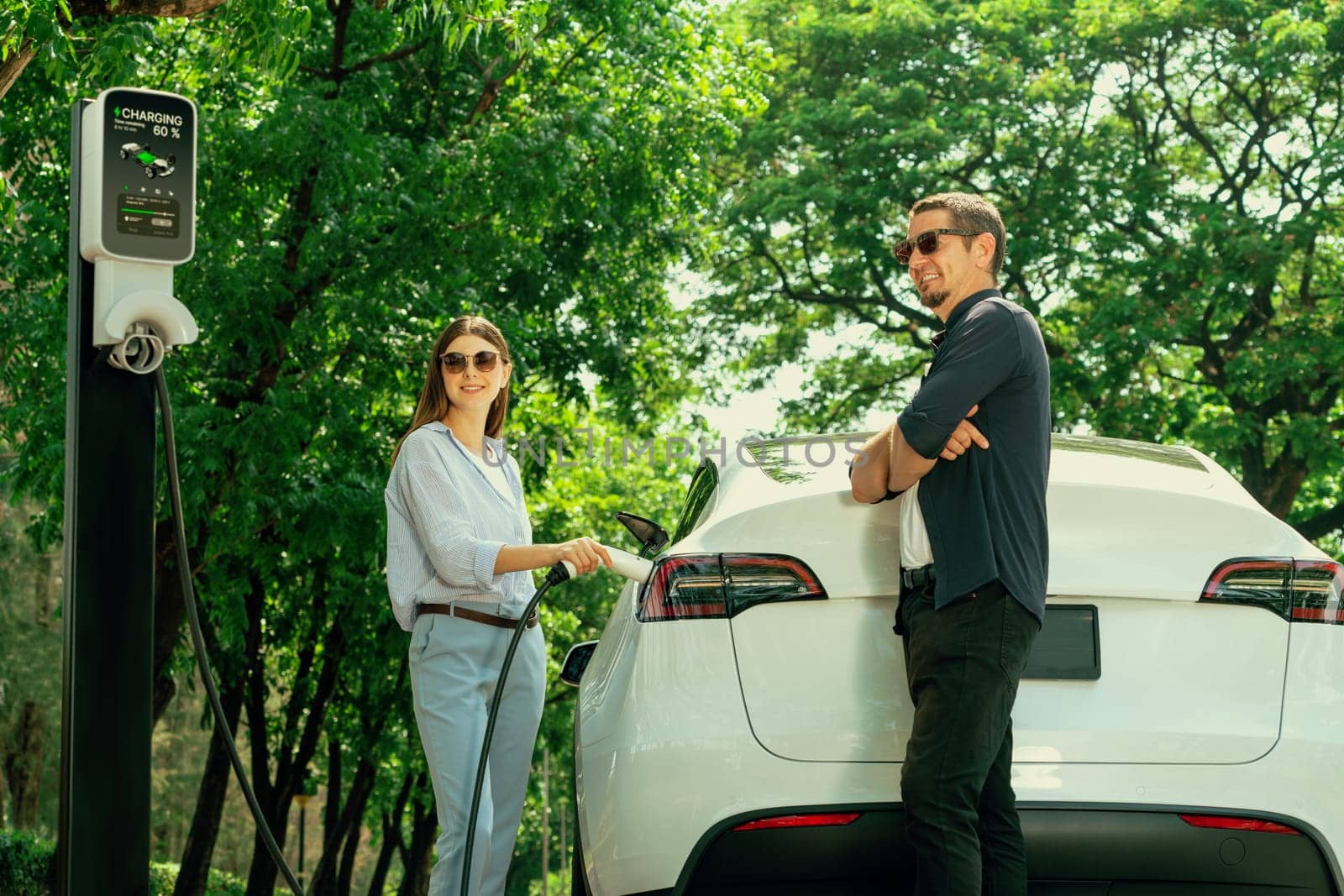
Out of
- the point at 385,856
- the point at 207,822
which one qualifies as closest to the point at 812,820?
the point at 207,822

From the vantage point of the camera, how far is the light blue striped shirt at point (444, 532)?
4203mm

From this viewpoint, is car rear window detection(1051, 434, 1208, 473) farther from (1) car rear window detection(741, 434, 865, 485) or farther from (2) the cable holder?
(2) the cable holder

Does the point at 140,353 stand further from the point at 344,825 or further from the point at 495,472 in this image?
the point at 344,825

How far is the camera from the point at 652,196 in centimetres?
1357

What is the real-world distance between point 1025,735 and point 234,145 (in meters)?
7.73

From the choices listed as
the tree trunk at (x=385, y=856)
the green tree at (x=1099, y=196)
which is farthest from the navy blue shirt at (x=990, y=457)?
the tree trunk at (x=385, y=856)

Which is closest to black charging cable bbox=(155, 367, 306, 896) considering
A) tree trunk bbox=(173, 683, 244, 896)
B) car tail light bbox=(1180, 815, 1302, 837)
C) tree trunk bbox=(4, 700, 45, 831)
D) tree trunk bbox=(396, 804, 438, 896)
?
car tail light bbox=(1180, 815, 1302, 837)

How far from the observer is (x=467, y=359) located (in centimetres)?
455

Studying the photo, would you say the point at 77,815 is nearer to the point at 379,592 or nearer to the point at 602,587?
the point at 379,592

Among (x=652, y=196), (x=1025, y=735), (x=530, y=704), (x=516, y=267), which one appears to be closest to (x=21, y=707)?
(x=516, y=267)

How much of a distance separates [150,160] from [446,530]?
1.35 meters

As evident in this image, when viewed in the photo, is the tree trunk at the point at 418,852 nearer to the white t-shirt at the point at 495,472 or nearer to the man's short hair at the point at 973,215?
the white t-shirt at the point at 495,472

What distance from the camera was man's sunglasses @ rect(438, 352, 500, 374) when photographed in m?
4.55

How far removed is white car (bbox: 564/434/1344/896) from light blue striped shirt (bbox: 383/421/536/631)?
72 cm
